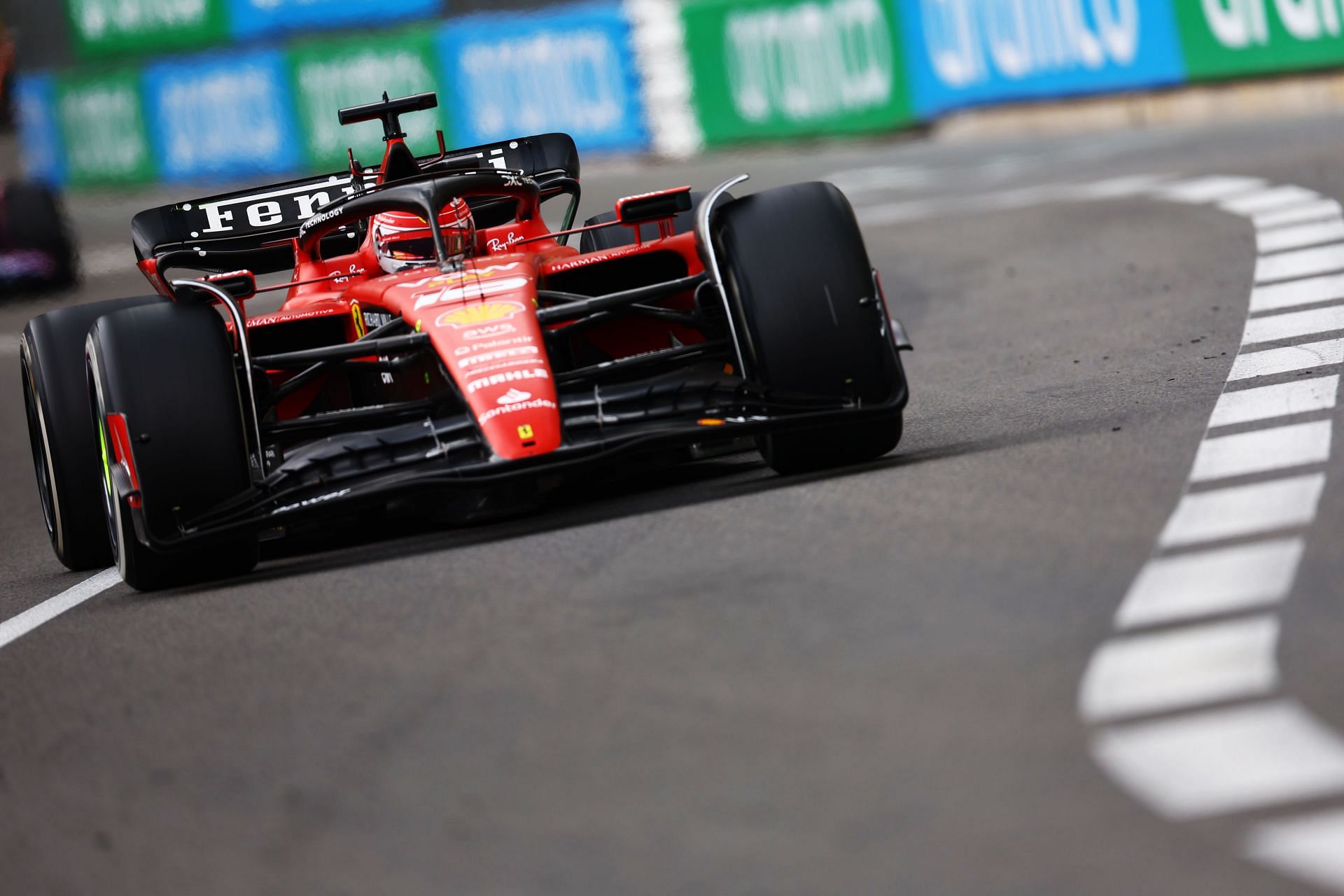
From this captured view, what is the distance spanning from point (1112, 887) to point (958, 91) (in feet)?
70.5

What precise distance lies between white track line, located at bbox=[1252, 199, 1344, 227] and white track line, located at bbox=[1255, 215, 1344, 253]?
17 centimetres

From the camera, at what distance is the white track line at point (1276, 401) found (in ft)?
19.6

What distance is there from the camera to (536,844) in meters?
3.16

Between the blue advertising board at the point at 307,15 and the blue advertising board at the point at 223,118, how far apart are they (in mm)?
764

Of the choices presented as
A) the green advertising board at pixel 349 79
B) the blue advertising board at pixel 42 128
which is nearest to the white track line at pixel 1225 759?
the green advertising board at pixel 349 79

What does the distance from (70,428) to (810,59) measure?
61.6ft

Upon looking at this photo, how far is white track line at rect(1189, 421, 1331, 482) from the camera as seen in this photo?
518 cm

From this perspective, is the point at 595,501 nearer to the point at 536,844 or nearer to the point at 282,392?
the point at 282,392

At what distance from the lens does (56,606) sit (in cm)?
630

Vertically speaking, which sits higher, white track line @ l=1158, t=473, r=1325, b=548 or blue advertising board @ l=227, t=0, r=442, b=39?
blue advertising board @ l=227, t=0, r=442, b=39

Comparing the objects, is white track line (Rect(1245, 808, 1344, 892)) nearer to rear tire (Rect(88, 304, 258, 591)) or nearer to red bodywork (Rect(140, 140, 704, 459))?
red bodywork (Rect(140, 140, 704, 459))

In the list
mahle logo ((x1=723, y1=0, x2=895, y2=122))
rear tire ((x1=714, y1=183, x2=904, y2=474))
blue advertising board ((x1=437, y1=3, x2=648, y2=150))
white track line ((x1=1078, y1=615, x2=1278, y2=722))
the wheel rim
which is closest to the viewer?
white track line ((x1=1078, y1=615, x2=1278, y2=722))

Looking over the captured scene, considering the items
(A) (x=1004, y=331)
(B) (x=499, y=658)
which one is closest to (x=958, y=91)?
(A) (x=1004, y=331)

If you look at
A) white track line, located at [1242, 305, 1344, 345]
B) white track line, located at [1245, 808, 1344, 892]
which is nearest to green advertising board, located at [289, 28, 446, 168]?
white track line, located at [1242, 305, 1344, 345]
